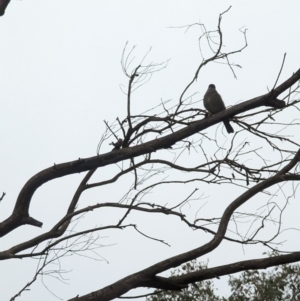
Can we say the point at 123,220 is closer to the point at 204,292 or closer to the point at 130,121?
the point at 130,121

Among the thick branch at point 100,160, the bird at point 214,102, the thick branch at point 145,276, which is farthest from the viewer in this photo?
the bird at point 214,102

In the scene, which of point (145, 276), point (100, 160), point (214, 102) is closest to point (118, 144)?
point (100, 160)

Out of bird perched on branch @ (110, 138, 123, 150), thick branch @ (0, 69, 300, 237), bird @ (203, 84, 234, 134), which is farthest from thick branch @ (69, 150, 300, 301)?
bird @ (203, 84, 234, 134)

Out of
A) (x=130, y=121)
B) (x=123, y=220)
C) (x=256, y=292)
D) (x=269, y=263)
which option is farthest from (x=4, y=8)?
(x=256, y=292)

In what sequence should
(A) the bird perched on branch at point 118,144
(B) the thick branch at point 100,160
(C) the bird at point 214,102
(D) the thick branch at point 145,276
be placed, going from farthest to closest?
(C) the bird at point 214,102 → (A) the bird perched on branch at point 118,144 → (B) the thick branch at point 100,160 → (D) the thick branch at point 145,276

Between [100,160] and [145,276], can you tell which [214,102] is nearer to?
[100,160]

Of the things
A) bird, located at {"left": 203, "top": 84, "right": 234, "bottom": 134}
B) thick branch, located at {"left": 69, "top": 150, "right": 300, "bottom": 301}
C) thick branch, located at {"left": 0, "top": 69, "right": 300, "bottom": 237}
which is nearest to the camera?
thick branch, located at {"left": 69, "top": 150, "right": 300, "bottom": 301}

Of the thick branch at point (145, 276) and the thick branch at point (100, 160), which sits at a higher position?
the thick branch at point (100, 160)

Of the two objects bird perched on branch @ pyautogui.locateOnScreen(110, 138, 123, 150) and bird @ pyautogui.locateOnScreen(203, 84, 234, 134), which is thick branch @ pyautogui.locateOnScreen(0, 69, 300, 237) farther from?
bird @ pyautogui.locateOnScreen(203, 84, 234, 134)

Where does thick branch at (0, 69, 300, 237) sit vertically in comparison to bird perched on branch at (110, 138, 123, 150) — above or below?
below

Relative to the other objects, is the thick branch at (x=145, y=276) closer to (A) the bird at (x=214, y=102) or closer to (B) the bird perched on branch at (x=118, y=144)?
(B) the bird perched on branch at (x=118, y=144)

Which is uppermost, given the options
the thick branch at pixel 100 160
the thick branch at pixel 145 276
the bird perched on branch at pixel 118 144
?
the bird perched on branch at pixel 118 144

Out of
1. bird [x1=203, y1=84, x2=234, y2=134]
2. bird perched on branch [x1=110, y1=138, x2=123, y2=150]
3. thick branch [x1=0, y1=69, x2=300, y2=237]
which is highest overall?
bird [x1=203, y1=84, x2=234, y2=134]

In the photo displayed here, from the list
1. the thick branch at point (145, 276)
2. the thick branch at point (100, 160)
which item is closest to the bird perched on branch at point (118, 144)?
the thick branch at point (100, 160)
